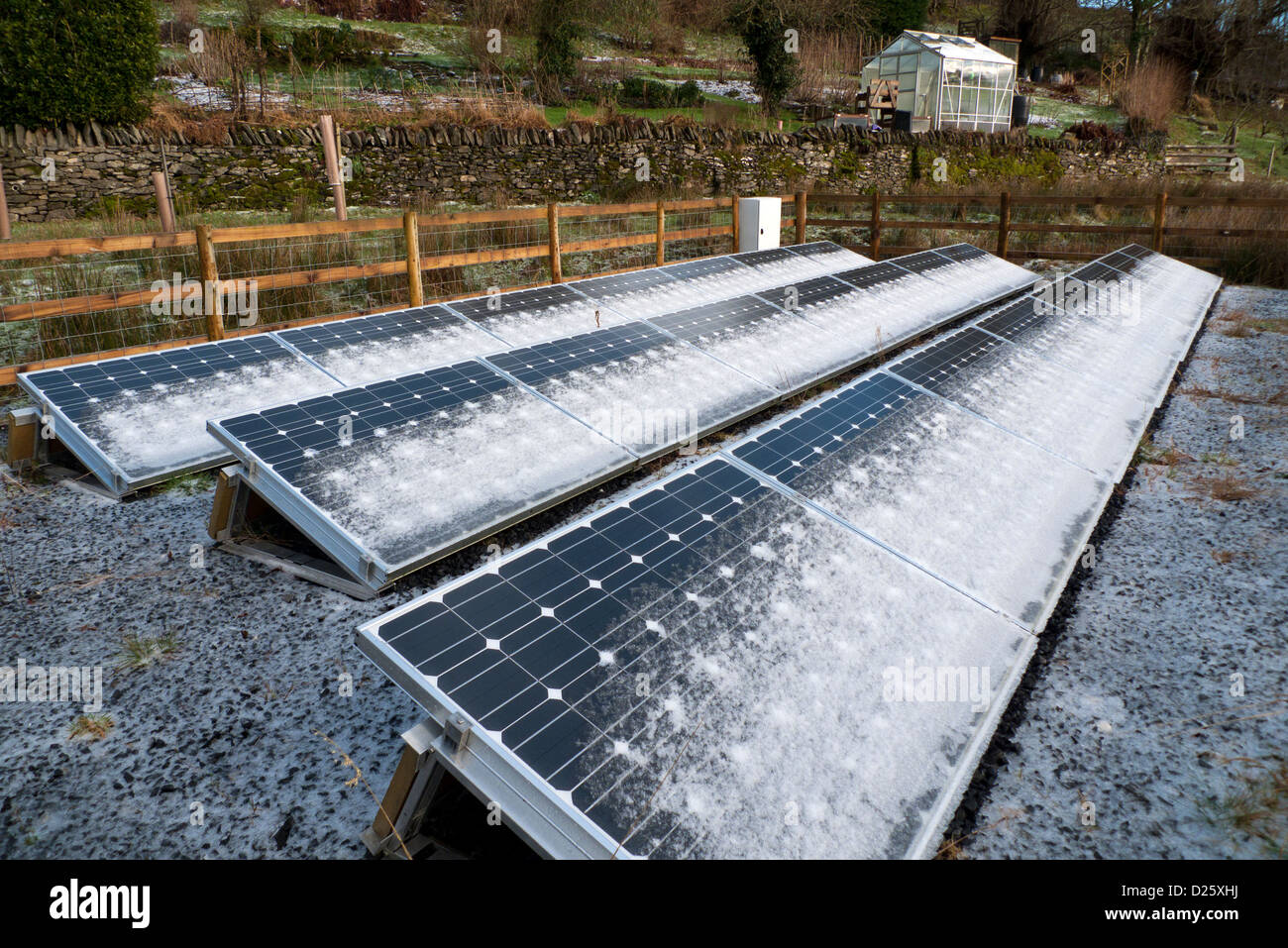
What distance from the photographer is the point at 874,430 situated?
15.7ft

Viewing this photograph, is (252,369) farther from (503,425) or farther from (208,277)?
(503,425)

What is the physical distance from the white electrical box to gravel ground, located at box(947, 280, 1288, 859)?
9.84 m

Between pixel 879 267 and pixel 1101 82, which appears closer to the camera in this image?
pixel 879 267

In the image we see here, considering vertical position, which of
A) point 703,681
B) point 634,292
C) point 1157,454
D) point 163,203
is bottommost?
point 1157,454

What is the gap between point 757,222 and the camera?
14367mm

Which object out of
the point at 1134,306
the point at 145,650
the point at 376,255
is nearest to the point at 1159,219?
the point at 1134,306

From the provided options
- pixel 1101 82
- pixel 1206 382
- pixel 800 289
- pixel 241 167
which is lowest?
pixel 1206 382

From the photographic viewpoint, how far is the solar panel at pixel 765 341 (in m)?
7.28

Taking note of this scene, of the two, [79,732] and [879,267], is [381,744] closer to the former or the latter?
[79,732]

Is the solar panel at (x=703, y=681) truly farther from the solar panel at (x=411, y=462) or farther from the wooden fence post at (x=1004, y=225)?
the wooden fence post at (x=1004, y=225)

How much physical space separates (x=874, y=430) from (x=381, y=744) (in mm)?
3282

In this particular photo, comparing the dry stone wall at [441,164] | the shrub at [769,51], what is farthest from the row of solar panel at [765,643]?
the shrub at [769,51]

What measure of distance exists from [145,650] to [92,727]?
0.58 metres
